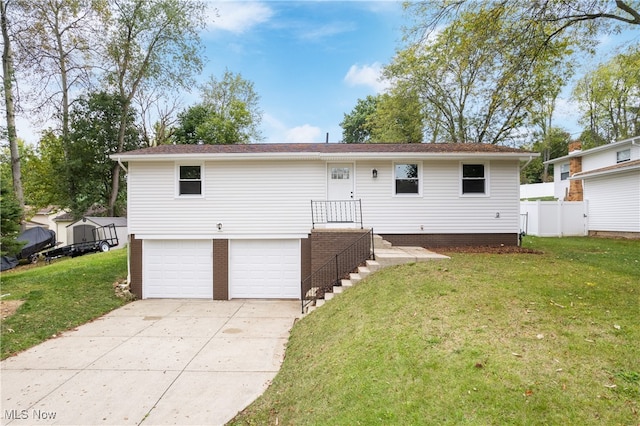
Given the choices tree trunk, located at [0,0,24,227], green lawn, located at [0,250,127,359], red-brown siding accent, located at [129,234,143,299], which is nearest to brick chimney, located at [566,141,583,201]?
red-brown siding accent, located at [129,234,143,299]

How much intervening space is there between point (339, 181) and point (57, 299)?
855cm

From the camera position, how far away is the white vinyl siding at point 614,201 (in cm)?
1376

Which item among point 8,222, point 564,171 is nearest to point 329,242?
point 8,222

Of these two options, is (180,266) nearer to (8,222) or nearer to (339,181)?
(8,222)

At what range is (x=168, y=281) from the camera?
10.4 metres

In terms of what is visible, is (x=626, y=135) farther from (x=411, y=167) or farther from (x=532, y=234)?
(x=411, y=167)

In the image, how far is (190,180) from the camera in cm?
1022

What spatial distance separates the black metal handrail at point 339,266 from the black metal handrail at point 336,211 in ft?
5.01

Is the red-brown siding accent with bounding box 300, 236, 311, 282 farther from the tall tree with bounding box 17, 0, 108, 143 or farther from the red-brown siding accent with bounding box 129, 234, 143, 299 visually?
the tall tree with bounding box 17, 0, 108, 143

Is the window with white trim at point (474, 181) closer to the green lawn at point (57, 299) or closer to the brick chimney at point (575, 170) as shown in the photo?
the green lawn at point (57, 299)

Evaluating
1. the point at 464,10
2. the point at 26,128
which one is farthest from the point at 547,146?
the point at 26,128

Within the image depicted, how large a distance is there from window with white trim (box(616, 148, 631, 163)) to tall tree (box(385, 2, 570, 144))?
16.3ft

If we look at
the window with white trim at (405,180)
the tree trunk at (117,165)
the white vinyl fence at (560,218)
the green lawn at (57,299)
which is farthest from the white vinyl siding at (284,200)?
the tree trunk at (117,165)

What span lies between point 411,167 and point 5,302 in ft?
38.5
